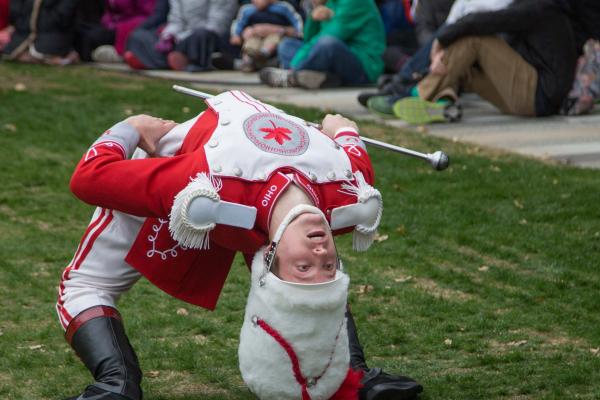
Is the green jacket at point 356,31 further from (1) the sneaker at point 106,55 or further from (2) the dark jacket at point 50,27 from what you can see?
(2) the dark jacket at point 50,27

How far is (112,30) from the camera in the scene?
13625 mm

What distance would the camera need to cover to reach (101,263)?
3.89 meters

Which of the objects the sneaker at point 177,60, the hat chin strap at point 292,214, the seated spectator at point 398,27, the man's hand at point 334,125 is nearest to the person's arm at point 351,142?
the man's hand at point 334,125

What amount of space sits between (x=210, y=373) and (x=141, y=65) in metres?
8.79

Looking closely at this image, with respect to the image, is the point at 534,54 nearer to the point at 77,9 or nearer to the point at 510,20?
the point at 510,20

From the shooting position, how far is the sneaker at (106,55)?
13.3 meters

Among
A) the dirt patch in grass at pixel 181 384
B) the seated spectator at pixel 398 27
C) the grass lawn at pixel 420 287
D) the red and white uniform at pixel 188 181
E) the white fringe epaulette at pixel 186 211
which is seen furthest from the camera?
the seated spectator at pixel 398 27

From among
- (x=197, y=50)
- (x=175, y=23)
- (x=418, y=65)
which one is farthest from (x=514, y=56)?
(x=175, y=23)

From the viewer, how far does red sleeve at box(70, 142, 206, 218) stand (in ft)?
11.4

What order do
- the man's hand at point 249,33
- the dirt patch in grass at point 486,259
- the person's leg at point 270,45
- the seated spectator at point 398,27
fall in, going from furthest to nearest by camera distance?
the man's hand at point 249,33, the person's leg at point 270,45, the seated spectator at point 398,27, the dirt patch in grass at point 486,259

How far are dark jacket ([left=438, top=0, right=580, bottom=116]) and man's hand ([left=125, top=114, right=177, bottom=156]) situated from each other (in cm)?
577

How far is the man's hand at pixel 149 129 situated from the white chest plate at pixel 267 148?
8.8 inches

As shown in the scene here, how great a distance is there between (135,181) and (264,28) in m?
9.06

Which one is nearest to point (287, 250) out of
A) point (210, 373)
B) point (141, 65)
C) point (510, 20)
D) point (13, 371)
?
point (210, 373)
